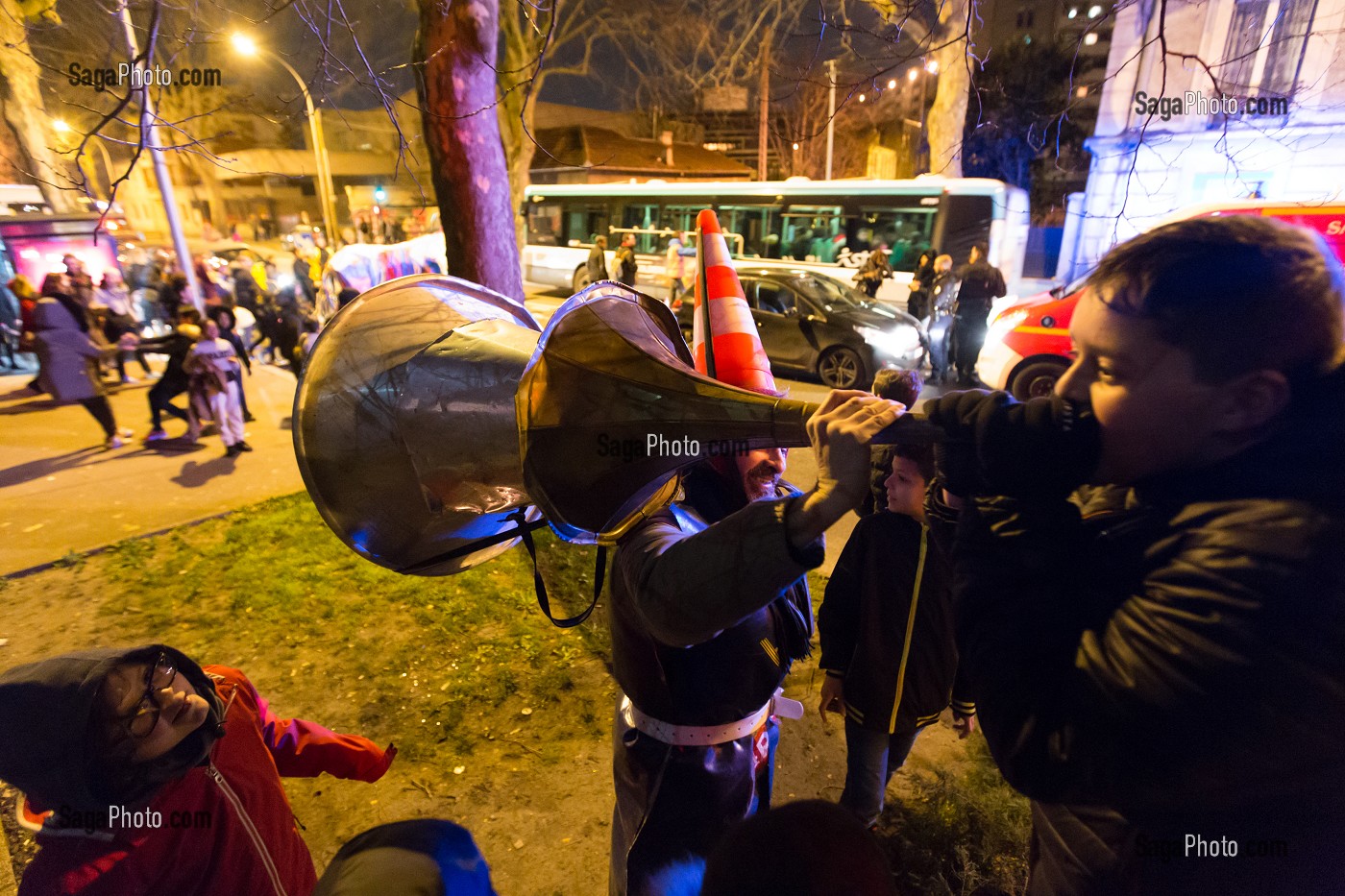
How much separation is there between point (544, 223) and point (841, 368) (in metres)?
13.2

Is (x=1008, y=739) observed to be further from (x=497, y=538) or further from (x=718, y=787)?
(x=497, y=538)

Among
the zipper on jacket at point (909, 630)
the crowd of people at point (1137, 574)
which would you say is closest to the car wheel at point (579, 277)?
the zipper on jacket at point (909, 630)

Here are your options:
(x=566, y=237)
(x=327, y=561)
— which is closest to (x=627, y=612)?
(x=327, y=561)

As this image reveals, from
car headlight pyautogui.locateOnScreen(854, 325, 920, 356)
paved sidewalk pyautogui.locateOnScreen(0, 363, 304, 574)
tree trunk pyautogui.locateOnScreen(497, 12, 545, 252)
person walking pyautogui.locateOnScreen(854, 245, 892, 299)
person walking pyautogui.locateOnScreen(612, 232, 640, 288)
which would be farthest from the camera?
person walking pyautogui.locateOnScreen(612, 232, 640, 288)

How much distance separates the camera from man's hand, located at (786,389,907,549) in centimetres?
93

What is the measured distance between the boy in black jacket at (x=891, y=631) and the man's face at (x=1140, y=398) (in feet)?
3.62

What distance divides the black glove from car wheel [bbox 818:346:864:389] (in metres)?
8.52

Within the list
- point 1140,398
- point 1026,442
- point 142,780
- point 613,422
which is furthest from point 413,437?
point 1140,398

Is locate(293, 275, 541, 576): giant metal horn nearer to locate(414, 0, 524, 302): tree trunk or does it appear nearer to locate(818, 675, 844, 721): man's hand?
locate(818, 675, 844, 721): man's hand

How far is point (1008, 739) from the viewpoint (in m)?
0.87

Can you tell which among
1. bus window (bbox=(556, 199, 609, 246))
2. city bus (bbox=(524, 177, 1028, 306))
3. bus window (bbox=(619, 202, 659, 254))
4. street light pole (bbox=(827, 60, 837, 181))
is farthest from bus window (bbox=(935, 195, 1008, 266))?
bus window (bbox=(556, 199, 609, 246))

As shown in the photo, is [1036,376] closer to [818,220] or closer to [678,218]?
[818,220]

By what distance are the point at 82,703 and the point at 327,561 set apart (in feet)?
11.4

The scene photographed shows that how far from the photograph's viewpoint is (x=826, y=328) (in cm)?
973
